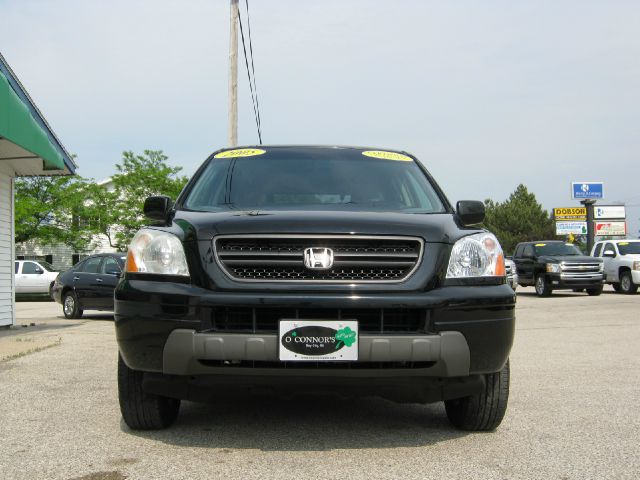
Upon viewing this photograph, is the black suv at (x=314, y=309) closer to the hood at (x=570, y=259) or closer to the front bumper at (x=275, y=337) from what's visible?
the front bumper at (x=275, y=337)

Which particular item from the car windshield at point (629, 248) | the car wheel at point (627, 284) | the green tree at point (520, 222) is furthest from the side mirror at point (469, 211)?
the green tree at point (520, 222)

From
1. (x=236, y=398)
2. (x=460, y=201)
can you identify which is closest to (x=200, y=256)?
(x=236, y=398)

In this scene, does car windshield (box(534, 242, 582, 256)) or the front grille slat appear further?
car windshield (box(534, 242, 582, 256))

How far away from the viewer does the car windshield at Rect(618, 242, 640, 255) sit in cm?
2388

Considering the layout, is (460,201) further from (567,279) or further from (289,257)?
(567,279)

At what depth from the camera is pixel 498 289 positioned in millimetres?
3902

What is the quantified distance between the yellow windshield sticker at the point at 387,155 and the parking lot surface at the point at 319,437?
177 centimetres

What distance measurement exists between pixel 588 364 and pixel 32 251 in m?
49.4

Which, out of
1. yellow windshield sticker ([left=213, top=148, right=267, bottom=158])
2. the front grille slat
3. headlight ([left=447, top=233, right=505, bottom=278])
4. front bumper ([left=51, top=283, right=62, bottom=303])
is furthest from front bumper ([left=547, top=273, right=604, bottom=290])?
the front grille slat

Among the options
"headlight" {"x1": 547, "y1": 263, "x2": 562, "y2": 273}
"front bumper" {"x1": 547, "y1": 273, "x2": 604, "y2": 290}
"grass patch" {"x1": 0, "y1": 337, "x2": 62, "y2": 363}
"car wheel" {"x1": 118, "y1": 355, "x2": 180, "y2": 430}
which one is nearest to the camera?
"car wheel" {"x1": 118, "y1": 355, "x2": 180, "y2": 430}

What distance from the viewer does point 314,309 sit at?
3.64 m

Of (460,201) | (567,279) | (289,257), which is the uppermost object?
(460,201)

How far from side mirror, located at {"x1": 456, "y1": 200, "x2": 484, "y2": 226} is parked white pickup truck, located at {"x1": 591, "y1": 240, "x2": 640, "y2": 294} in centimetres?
2047

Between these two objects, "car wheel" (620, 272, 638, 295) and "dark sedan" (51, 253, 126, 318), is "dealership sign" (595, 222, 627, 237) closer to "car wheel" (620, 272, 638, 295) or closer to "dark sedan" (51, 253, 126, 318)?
"car wheel" (620, 272, 638, 295)
